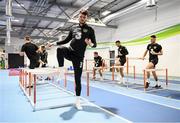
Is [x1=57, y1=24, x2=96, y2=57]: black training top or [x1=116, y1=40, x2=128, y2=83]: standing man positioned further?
[x1=116, y1=40, x2=128, y2=83]: standing man

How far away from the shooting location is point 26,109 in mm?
3215

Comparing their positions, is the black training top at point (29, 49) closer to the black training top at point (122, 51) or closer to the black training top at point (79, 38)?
the black training top at point (79, 38)

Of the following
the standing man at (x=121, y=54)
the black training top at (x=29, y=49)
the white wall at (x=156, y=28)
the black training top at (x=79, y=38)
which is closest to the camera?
the black training top at (x=79, y=38)

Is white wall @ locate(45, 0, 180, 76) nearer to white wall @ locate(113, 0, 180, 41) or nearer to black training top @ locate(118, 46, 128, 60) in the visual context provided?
white wall @ locate(113, 0, 180, 41)

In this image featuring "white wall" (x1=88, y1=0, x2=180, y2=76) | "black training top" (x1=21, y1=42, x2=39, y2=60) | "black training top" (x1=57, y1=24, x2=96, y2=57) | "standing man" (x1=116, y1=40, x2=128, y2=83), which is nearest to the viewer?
"black training top" (x1=57, y1=24, x2=96, y2=57)

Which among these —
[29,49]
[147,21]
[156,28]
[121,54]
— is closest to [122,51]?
[121,54]

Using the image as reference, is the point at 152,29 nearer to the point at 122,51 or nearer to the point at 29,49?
the point at 122,51

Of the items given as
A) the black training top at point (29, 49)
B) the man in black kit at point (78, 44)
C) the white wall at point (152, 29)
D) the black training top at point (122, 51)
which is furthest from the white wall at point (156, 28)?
the man in black kit at point (78, 44)

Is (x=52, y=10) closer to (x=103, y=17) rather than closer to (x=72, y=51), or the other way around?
(x=103, y=17)

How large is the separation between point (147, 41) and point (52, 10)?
20.2ft

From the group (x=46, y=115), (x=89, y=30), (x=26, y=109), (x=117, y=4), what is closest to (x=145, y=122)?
(x=46, y=115)

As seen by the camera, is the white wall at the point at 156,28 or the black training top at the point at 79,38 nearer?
the black training top at the point at 79,38

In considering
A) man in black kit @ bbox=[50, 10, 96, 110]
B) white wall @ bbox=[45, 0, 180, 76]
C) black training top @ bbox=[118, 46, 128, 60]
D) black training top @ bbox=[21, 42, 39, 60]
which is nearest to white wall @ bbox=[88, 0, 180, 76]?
white wall @ bbox=[45, 0, 180, 76]

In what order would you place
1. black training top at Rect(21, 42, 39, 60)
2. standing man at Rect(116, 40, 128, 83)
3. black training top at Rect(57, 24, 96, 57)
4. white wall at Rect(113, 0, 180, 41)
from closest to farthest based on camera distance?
black training top at Rect(57, 24, 96, 57) → black training top at Rect(21, 42, 39, 60) → standing man at Rect(116, 40, 128, 83) → white wall at Rect(113, 0, 180, 41)
